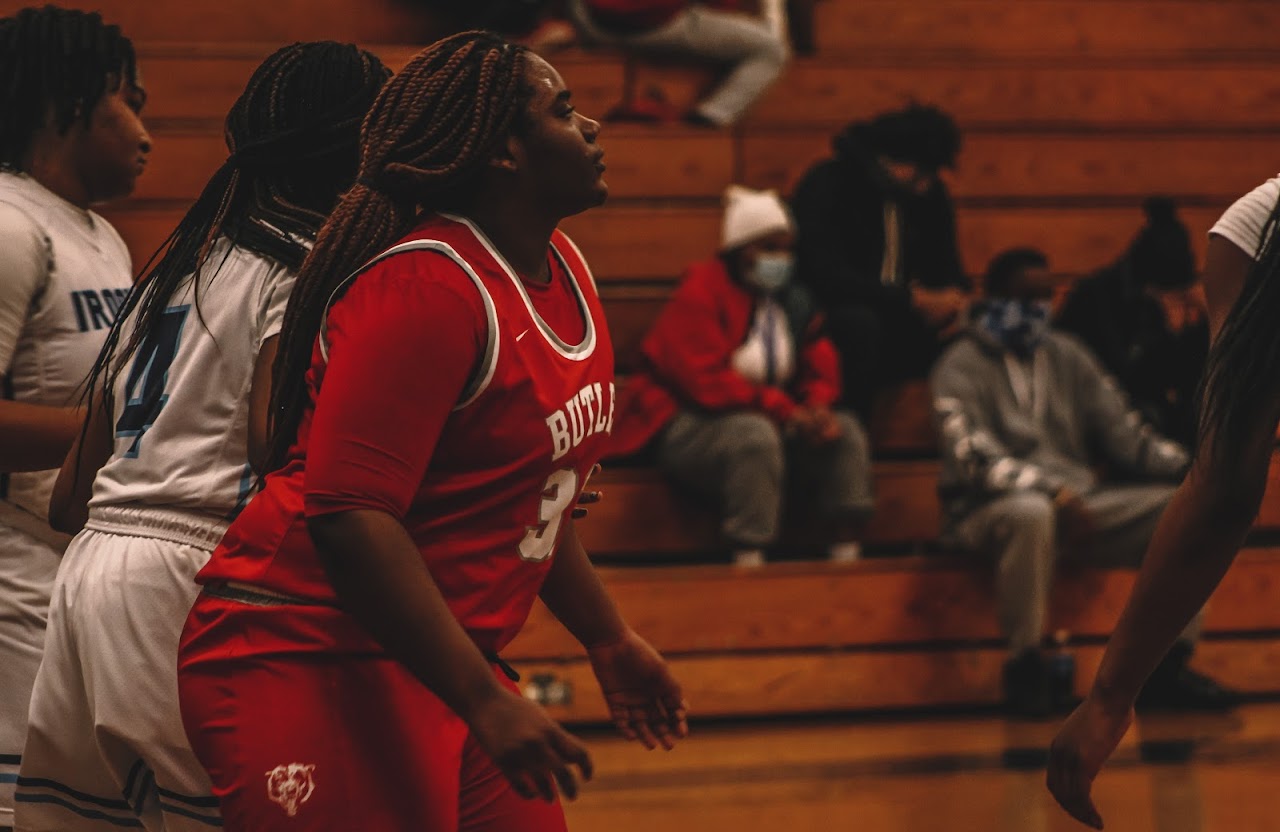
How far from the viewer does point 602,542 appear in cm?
548

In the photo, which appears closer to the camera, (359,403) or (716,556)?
(359,403)

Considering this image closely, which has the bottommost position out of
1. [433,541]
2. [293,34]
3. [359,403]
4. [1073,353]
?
[1073,353]

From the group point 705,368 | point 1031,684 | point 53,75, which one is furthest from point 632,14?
point 53,75

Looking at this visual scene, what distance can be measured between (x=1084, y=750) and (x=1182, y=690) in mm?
3844

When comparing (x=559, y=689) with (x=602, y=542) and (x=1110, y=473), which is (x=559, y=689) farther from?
(x=1110, y=473)

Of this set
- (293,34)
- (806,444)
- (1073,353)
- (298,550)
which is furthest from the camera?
(293,34)

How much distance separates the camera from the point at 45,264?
91.0 inches

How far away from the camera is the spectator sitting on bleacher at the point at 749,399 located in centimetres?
524

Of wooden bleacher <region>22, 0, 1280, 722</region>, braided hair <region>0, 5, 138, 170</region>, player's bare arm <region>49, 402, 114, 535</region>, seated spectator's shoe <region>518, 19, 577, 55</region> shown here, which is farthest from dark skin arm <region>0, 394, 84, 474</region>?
seated spectator's shoe <region>518, 19, 577, 55</region>

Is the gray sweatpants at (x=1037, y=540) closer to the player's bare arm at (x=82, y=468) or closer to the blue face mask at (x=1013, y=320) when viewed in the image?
the blue face mask at (x=1013, y=320)

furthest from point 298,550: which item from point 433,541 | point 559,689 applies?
point 559,689

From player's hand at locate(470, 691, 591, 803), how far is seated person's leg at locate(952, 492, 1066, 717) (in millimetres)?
3828

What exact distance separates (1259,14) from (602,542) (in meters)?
4.84

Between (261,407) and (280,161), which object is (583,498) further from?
(280,161)
